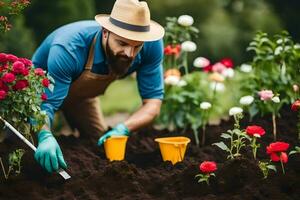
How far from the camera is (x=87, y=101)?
18.4 ft

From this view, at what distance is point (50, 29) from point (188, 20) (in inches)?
140

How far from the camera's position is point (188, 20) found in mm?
5664

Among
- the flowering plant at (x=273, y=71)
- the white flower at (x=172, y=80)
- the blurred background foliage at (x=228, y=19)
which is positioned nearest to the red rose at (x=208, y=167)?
the flowering plant at (x=273, y=71)

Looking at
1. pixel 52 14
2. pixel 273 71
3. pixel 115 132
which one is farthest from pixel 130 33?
pixel 52 14

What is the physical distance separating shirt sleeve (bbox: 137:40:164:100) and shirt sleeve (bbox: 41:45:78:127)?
2.00ft

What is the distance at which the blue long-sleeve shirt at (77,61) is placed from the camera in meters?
4.65

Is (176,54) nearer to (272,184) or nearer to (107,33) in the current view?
(107,33)

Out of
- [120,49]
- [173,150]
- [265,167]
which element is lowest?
[173,150]

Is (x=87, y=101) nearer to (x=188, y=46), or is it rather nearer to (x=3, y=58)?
→ (x=188, y=46)

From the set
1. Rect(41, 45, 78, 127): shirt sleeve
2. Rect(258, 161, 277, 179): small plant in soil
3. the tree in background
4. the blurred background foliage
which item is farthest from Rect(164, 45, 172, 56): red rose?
the blurred background foliage

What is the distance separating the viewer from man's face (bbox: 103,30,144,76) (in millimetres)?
4562

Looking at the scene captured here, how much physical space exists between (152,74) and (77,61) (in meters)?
0.63

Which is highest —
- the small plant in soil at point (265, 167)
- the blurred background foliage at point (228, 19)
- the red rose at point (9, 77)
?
the red rose at point (9, 77)

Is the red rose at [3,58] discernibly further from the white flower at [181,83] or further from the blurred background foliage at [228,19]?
the blurred background foliage at [228,19]
